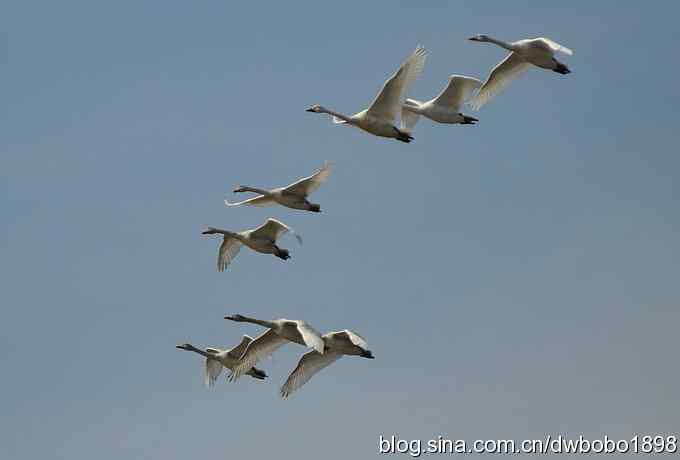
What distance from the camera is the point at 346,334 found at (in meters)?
63.6

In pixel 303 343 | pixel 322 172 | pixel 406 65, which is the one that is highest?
pixel 406 65

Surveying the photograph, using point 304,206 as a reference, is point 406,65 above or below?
above

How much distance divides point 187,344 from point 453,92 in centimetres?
1692

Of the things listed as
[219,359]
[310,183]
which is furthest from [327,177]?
[219,359]

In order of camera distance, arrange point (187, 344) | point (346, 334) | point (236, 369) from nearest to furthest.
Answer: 1. point (346, 334)
2. point (236, 369)
3. point (187, 344)

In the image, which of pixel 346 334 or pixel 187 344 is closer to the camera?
pixel 346 334

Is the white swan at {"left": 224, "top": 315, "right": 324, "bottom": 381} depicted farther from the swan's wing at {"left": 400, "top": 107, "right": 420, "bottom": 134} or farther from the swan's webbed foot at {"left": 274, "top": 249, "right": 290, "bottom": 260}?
the swan's wing at {"left": 400, "top": 107, "right": 420, "bottom": 134}

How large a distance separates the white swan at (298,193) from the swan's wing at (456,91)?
18.9ft

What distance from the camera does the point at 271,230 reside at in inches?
2719

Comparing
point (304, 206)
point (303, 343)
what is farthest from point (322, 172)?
point (303, 343)

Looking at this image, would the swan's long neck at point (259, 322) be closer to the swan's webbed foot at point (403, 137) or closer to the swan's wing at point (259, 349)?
the swan's wing at point (259, 349)

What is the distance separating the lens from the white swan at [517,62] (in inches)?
2608

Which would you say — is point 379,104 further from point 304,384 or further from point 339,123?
point 304,384

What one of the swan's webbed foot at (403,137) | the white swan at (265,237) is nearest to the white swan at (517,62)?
the swan's webbed foot at (403,137)
